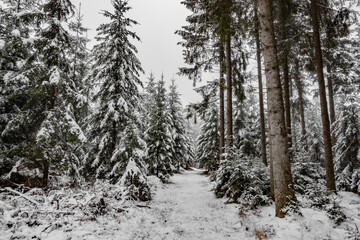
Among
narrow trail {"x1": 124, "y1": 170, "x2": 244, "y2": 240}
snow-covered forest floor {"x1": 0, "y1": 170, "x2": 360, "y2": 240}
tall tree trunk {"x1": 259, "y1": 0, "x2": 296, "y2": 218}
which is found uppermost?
tall tree trunk {"x1": 259, "y1": 0, "x2": 296, "y2": 218}

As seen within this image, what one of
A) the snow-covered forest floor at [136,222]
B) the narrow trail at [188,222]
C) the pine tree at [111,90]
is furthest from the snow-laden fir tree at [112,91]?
the snow-covered forest floor at [136,222]

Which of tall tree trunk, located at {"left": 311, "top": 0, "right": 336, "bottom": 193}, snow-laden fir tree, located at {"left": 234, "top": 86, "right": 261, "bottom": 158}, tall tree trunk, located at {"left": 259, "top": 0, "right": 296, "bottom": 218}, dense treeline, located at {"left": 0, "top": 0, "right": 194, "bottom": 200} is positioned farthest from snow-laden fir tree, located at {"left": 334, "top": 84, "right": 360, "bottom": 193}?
dense treeline, located at {"left": 0, "top": 0, "right": 194, "bottom": 200}

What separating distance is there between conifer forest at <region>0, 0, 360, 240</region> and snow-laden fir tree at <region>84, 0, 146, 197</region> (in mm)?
66

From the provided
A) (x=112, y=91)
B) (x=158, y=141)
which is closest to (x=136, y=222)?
(x=112, y=91)

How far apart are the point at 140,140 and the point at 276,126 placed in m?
6.44

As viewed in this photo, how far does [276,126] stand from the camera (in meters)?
5.88

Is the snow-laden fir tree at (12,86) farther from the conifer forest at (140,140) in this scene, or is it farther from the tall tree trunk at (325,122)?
the tall tree trunk at (325,122)

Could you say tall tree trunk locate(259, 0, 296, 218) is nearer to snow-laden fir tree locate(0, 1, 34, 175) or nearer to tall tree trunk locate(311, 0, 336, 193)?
tall tree trunk locate(311, 0, 336, 193)

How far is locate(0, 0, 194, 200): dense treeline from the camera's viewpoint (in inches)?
324

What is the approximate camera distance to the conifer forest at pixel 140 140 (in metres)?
5.40

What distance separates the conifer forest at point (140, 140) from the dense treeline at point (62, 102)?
0.06 m

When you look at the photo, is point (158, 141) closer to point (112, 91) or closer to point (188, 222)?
point (112, 91)

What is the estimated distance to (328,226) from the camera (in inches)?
194

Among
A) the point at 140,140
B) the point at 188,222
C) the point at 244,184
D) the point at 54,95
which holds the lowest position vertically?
the point at 188,222
